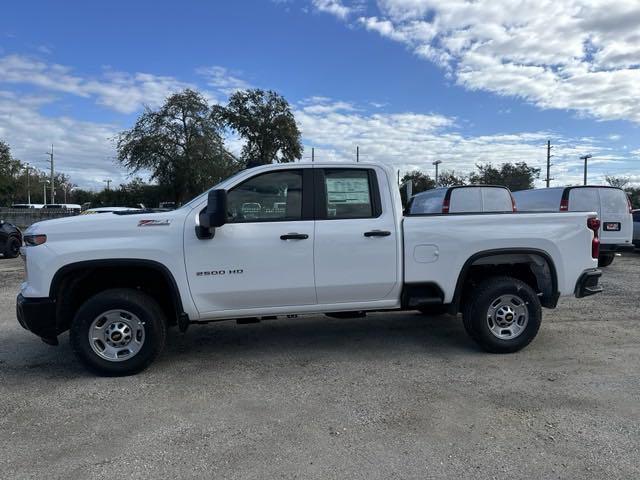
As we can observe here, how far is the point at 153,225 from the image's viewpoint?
4.58 meters

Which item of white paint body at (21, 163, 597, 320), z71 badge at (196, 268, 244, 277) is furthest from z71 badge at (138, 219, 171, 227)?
z71 badge at (196, 268, 244, 277)

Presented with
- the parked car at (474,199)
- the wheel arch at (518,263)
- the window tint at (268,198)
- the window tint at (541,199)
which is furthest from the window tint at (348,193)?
the window tint at (541,199)

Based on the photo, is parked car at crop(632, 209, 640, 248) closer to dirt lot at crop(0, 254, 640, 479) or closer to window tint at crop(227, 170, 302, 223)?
dirt lot at crop(0, 254, 640, 479)

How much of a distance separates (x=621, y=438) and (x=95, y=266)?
4.34m

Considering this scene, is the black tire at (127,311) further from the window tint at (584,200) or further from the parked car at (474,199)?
the window tint at (584,200)

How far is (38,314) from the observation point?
175 inches

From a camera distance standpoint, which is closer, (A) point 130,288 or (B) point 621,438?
(B) point 621,438

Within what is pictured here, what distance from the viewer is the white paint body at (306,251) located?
450 cm

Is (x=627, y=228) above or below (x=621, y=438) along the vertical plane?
above

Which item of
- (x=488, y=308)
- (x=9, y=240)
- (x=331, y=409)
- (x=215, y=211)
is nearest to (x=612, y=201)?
(x=488, y=308)

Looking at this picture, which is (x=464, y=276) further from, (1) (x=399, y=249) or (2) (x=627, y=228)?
(2) (x=627, y=228)

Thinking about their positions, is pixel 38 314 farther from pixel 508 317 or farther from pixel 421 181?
pixel 421 181

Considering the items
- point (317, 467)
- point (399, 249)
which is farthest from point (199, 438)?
point (399, 249)

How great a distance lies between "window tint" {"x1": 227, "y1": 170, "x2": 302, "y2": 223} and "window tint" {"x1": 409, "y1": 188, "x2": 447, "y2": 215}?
6.51m
